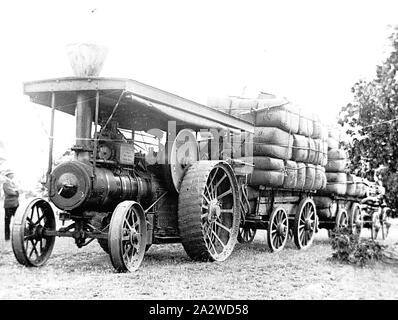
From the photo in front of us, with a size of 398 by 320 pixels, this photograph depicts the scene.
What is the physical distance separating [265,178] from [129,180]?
114 inches

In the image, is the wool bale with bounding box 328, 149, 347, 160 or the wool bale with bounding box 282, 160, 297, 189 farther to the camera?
the wool bale with bounding box 328, 149, 347, 160

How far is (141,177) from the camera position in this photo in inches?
275

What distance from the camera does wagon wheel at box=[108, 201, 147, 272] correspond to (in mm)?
5777

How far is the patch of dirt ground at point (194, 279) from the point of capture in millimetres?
5031

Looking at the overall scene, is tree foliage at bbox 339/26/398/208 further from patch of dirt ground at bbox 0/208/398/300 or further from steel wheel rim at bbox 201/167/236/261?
steel wheel rim at bbox 201/167/236/261

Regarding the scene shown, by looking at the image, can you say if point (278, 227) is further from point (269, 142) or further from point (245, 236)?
point (245, 236)

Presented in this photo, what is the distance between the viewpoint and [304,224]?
10.2m

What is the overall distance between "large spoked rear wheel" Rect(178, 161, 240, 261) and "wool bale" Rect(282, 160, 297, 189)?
168 centimetres

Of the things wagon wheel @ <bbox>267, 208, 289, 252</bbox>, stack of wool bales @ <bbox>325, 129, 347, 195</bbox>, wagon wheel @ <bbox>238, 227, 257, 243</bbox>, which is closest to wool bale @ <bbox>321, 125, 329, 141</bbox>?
stack of wool bales @ <bbox>325, 129, 347, 195</bbox>

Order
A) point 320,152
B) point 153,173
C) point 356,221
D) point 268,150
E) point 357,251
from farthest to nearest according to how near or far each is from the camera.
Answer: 1. point 356,221
2. point 320,152
3. point 268,150
4. point 153,173
5. point 357,251

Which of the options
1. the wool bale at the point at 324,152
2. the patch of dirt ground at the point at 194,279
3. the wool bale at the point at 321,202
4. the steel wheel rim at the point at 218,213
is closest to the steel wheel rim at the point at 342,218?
the wool bale at the point at 321,202

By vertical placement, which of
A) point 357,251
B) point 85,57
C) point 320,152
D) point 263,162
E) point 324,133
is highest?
point 85,57

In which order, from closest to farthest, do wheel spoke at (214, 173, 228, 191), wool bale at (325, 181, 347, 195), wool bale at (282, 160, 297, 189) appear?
wheel spoke at (214, 173, 228, 191) < wool bale at (282, 160, 297, 189) < wool bale at (325, 181, 347, 195)

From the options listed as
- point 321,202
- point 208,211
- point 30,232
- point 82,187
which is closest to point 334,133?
point 321,202
